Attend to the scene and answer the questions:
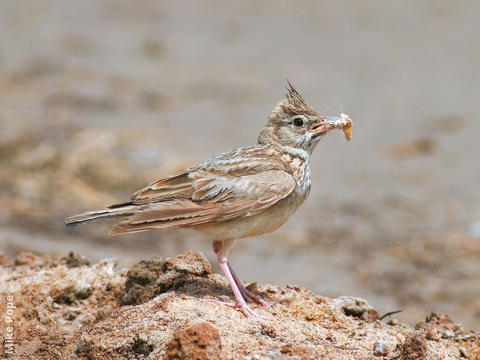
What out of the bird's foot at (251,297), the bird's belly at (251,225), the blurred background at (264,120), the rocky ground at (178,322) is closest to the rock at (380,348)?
the rocky ground at (178,322)

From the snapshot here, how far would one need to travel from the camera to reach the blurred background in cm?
1122

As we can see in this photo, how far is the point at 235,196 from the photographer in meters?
6.63

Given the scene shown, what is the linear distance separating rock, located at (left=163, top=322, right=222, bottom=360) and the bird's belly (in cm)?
142

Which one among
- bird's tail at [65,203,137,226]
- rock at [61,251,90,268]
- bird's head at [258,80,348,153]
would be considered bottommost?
bird's tail at [65,203,137,226]

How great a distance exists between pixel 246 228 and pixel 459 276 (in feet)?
17.7

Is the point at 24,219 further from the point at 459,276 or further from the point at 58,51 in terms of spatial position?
the point at 58,51

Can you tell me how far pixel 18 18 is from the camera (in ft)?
64.1

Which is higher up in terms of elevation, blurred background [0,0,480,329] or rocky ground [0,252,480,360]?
blurred background [0,0,480,329]

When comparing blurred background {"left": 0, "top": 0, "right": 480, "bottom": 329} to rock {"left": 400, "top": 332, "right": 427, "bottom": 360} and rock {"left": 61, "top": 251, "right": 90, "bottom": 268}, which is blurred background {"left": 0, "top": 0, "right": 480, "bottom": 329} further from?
rock {"left": 400, "top": 332, "right": 427, "bottom": 360}

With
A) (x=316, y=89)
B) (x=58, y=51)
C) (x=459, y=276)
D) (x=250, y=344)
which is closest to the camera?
(x=250, y=344)

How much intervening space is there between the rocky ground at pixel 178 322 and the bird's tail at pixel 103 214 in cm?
74

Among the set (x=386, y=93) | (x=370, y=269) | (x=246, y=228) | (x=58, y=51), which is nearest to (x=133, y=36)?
(x=58, y=51)

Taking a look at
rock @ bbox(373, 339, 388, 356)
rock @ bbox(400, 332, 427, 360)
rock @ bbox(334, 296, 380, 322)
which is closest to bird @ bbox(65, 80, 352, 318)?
rock @ bbox(334, 296, 380, 322)

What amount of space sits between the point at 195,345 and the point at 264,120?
10610 millimetres
